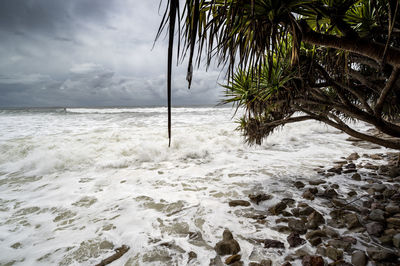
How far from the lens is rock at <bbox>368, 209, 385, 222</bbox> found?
8.53 feet

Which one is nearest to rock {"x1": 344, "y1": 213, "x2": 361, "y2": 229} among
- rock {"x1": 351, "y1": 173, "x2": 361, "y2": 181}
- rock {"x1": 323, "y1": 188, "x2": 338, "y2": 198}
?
rock {"x1": 323, "y1": 188, "x2": 338, "y2": 198}

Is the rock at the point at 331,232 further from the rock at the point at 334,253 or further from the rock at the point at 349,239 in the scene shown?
the rock at the point at 334,253

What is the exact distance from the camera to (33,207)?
11.8 ft

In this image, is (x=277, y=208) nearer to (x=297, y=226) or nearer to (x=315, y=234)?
(x=297, y=226)

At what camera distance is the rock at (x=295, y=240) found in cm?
235

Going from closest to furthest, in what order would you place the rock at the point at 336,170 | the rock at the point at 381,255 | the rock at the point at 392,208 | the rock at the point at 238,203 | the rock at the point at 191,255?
the rock at the point at 381,255
the rock at the point at 191,255
the rock at the point at 392,208
the rock at the point at 238,203
the rock at the point at 336,170

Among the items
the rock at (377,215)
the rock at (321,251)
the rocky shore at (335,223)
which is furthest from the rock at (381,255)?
the rock at (377,215)

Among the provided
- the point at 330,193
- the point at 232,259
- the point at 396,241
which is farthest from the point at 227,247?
the point at 330,193

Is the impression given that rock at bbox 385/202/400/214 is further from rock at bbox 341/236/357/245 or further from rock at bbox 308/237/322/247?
rock at bbox 308/237/322/247

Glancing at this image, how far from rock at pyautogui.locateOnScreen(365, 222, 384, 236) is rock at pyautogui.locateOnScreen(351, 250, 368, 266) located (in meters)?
0.51

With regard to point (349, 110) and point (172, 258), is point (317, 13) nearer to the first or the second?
point (349, 110)

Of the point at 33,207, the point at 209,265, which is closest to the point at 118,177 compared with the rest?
the point at 33,207

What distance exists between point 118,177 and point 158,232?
112 inches

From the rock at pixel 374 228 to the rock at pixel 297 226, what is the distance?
0.75m
